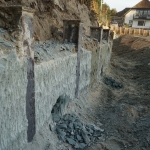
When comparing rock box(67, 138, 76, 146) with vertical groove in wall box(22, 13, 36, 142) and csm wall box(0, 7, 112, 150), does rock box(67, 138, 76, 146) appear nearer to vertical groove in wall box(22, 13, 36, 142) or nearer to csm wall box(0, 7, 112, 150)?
csm wall box(0, 7, 112, 150)

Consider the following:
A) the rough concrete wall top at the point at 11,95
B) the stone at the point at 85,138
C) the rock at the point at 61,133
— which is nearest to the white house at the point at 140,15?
the stone at the point at 85,138

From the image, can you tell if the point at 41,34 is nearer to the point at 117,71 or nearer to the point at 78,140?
the point at 78,140

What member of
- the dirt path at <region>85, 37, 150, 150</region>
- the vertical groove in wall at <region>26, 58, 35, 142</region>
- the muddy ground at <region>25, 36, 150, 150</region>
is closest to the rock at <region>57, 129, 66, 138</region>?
the muddy ground at <region>25, 36, 150, 150</region>

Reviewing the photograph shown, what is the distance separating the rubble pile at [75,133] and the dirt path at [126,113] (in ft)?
0.95

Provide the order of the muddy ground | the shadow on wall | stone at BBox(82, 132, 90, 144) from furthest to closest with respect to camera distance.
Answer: the shadow on wall < stone at BBox(82, 132, 90, 144) < the muddy ground

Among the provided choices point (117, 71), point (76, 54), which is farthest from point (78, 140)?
point (117, 71)

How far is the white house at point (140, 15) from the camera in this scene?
45.7m

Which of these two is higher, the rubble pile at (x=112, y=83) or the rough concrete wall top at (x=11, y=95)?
the rough concrete wall top at (x=11, y=95)

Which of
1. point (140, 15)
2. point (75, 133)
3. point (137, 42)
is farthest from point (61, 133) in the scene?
point (140, 15)

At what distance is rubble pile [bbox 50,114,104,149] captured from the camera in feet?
19.7

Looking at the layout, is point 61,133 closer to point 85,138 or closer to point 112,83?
point 85,138

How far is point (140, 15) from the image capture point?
153ft

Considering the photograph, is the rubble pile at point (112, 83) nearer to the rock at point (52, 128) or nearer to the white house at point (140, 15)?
the rock at point (52, 128)

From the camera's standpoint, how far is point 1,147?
160 inches
